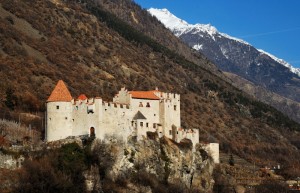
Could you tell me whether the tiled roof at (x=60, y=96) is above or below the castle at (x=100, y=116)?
above

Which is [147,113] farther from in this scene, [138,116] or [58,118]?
[58,118]

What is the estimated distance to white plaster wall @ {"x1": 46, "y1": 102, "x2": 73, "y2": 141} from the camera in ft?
303

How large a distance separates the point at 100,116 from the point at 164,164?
15.6m

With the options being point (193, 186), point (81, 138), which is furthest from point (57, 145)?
point (193, 186)

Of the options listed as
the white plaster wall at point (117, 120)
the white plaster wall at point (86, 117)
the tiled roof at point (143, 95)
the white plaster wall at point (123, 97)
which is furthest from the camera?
the tiled roof at point (143, 95)

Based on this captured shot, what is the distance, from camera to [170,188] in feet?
326

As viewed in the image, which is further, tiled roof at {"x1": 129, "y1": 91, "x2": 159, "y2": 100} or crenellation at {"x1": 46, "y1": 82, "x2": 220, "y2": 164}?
tiled roof at {"x1": 129, "y1": 91, "x2": 159, "y2": 100}

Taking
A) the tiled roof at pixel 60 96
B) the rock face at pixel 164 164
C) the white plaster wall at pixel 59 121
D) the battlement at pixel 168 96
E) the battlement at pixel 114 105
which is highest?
the battlement at pixel 168 96

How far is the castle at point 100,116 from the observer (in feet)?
303

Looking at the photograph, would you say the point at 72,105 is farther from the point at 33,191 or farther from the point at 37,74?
the point at 37,74

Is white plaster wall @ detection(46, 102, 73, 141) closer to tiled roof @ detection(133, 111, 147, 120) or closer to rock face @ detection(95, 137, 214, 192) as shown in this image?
rock face @ detection(95, 137, 214, 192)

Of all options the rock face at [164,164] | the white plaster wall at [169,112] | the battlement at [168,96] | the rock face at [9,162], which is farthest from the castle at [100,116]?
the rock face at [9,162]

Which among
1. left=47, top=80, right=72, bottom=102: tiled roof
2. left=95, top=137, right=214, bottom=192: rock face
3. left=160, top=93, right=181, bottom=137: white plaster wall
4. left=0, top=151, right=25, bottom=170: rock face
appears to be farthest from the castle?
left=0, top=151, right=25, bottom=170: rock face

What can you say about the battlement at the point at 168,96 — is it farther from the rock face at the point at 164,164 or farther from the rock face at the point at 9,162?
the rock face at the point at 9,162
